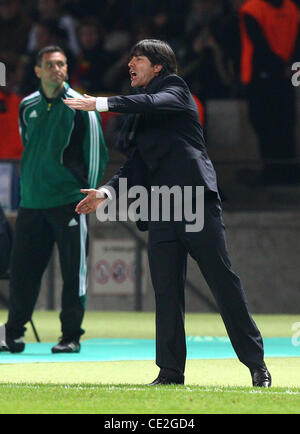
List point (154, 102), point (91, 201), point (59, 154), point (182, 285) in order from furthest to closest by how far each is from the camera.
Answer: point (59, 154) → point (182, 285) → point (91, 201) → point (154, 102)

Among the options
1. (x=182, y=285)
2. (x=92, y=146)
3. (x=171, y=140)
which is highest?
(x=92, y=146)

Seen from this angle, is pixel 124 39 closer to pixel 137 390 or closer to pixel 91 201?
pixel 91 201

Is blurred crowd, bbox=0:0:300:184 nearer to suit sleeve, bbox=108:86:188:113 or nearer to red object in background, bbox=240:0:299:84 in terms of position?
red object in background, bbox=240:0:299:84

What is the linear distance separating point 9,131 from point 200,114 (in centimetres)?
245

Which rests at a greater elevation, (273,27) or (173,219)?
(273,27)

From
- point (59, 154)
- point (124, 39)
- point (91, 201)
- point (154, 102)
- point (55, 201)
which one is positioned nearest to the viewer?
point (154, 102)

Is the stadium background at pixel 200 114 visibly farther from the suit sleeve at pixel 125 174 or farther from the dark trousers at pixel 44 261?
the suit sleeve at pixel 125 174

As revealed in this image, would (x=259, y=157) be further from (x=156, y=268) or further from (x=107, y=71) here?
(x=156, y=268)

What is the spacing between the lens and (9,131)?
16.6 m

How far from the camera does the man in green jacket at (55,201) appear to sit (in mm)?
10469

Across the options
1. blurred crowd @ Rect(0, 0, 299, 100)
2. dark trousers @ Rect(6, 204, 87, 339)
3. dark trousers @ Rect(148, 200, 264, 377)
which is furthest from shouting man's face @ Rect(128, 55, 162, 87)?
blurred crowd @ Rect(0, 0, 299, 100)

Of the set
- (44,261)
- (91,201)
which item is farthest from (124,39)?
(91,201)

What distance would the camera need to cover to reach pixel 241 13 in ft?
54.2

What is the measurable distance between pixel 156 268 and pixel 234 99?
10.2 metres
